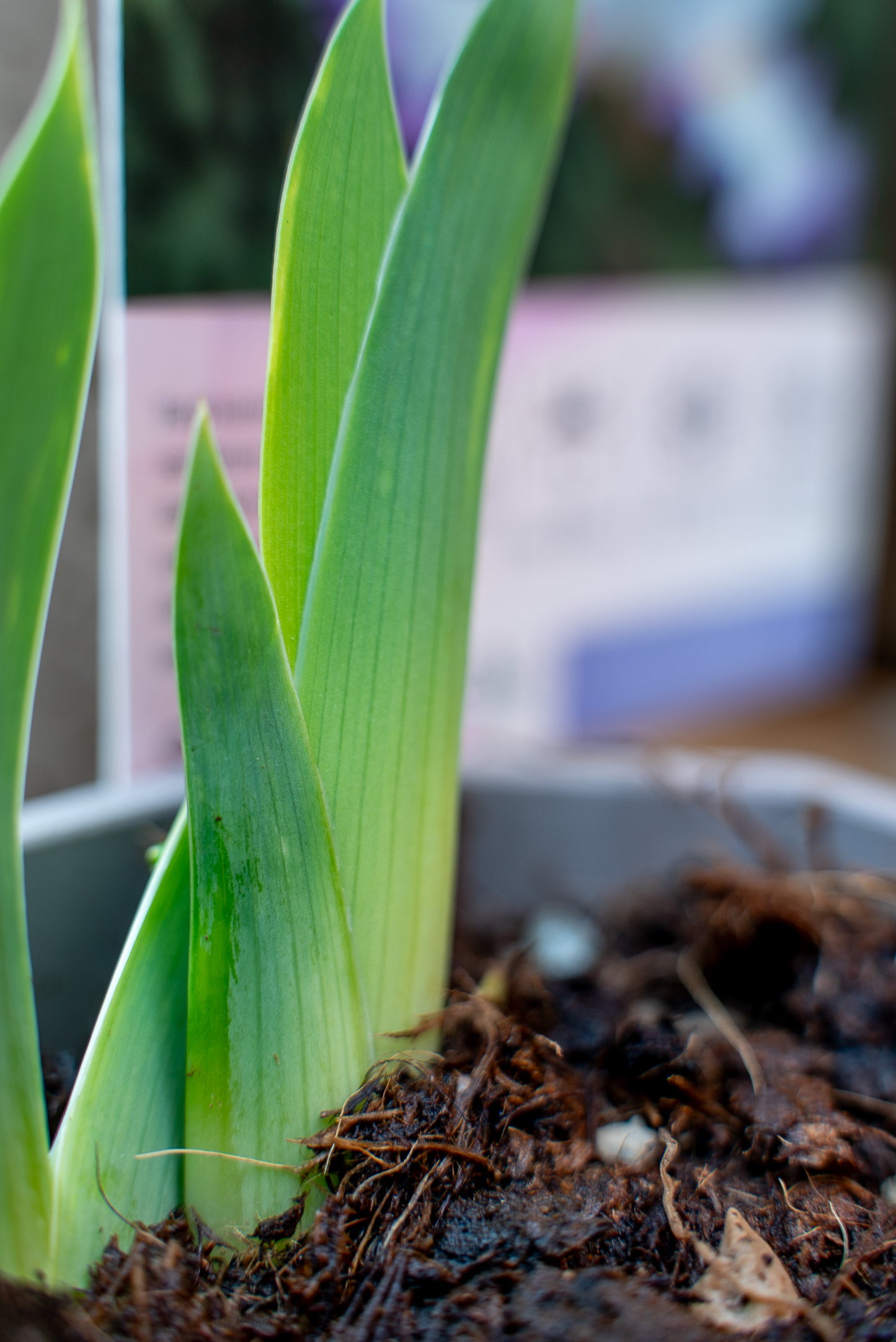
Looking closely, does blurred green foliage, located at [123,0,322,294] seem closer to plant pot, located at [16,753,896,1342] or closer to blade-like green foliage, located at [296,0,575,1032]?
blade-like green foliage, located at [296,0,575,1032]

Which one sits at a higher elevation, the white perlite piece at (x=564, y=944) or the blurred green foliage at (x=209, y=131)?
the blurred green foliage at (x=209, y=131)

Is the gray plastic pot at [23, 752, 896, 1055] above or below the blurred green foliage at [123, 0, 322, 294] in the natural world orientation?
below

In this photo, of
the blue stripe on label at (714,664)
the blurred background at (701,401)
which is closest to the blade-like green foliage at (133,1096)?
the blurred background at (701,401)

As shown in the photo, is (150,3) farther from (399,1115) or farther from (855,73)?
(855,73)

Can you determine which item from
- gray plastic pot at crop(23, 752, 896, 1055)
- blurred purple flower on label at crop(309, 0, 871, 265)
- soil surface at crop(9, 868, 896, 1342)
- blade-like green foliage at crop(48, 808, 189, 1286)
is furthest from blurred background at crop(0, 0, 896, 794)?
blade-like green foliage at crop(48, 808, 189, 1286)

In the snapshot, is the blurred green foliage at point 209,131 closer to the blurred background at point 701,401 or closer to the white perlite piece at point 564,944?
the blurred background at point 701,401

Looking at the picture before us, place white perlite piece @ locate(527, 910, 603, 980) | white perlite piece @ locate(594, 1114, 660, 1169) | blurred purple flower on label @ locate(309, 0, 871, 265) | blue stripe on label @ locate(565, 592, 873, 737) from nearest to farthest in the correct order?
white perlite piece @ locate(594, 1114, 660, 1169) → white perlite piece @ locate(527, 910, 603, 980) → blurred purple flower on label @ locate(309, 0, 871, 265) → blue stripe on label @ locate(565, 592, 873, 737)

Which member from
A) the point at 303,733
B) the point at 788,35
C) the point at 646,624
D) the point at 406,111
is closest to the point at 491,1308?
the point at 303,733

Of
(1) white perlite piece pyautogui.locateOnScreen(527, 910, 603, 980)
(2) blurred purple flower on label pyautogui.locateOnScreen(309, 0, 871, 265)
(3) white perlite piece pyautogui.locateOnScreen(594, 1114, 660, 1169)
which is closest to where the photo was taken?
(3) white perlite piece pyautogui.locateOnScreen(594, 1114, 660, 1169)
